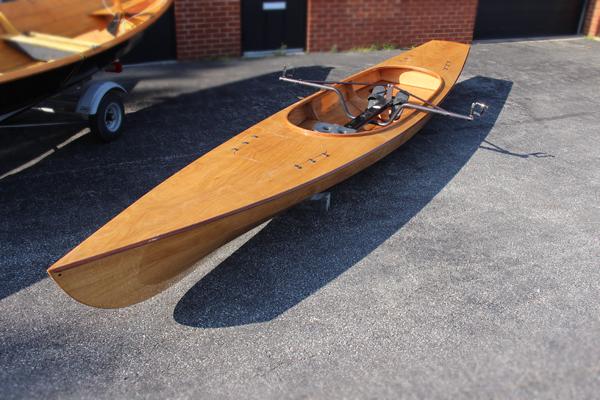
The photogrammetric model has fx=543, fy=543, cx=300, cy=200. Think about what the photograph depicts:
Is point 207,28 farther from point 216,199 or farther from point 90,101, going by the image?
point 216,199

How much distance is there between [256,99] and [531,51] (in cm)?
608

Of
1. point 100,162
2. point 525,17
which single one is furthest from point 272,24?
point 525,17

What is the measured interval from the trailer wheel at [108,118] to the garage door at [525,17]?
804 cm

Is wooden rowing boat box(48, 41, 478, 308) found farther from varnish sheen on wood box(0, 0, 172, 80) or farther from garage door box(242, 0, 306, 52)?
garage door box(242, 0, 306, 52)

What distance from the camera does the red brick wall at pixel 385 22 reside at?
10172mm

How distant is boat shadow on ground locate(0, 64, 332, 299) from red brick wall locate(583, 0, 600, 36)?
294 inches

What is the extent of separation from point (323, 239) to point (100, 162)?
9.07 feet

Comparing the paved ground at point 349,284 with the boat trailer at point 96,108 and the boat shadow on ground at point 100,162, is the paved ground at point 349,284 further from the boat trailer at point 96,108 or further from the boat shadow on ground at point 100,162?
the boat trailer at point 96,108

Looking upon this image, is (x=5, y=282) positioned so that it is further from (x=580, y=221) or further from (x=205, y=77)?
(x=205, y=77)

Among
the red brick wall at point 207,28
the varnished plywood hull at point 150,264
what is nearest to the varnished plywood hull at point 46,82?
the varnished plywood hull at point 150,264

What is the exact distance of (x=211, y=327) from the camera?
12.1ft

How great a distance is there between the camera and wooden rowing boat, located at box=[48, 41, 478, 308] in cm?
336

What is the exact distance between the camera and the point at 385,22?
1055 cm

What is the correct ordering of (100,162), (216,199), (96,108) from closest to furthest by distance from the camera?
1. (216,199)
2. (100,162)
3. (96,108)
